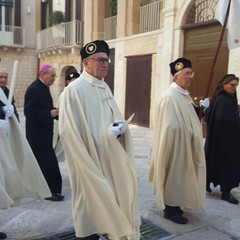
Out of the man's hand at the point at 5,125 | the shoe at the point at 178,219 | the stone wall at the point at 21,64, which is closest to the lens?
the man's hand at the point at 5,125

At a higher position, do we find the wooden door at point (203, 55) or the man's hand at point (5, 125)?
the wooden door at point (203, 55)

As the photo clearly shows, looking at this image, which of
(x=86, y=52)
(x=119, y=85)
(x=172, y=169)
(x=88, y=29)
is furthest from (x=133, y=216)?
(x=88, y=29)

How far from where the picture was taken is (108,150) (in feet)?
10.2

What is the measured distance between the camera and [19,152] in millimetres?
3844

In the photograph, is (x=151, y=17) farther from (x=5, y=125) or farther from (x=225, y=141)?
(x=5, y=125)

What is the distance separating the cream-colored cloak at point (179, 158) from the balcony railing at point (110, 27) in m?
12.5

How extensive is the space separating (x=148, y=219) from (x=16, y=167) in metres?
1.60

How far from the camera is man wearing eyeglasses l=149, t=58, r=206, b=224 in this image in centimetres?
405

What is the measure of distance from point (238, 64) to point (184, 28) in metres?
2.73

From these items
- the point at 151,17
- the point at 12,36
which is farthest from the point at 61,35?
the point at 151,17


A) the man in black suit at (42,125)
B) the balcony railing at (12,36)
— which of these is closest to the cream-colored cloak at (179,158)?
the man in black suit at (42,125)

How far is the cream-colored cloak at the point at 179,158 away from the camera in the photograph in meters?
4.05

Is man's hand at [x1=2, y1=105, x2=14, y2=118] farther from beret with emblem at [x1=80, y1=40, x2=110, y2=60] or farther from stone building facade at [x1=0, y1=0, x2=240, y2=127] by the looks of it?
stone building facade at [x1=0, y1=0, x2=240, y2=127]

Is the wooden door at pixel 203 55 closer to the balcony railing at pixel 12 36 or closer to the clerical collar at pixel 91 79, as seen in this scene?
the clerical collar at pixel 91 79
